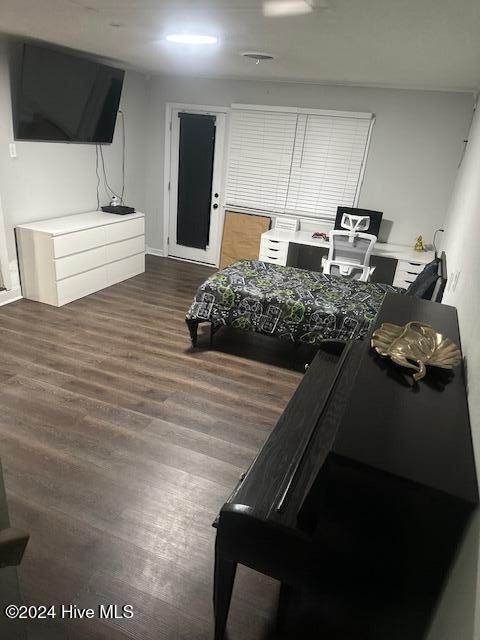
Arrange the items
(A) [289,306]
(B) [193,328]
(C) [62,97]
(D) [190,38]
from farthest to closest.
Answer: (C) [62,97] < (B) [193,328] < (A) [289,306] < (D) [190,38]

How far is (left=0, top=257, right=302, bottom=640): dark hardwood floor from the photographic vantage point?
64.1 inches

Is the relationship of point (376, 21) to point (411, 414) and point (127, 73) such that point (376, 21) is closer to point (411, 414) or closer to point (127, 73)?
point (411, 414)

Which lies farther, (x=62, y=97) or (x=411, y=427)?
(x=62, y=97)

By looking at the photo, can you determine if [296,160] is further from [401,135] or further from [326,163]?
[401,135]

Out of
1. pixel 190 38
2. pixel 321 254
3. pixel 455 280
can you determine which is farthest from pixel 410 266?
pixel 190 38

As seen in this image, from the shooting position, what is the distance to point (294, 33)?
2.46 meters

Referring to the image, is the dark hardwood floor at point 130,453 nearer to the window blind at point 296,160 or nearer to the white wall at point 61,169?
the white wall at point 61,169

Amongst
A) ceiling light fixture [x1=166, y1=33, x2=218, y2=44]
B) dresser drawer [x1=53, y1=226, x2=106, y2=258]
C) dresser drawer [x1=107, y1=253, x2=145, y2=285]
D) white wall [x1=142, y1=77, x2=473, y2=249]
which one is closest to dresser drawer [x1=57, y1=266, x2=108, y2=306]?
dresser drawer [x1=107, y1=253, x2=145, y2=285]

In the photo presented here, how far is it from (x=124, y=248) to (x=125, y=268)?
25 cm

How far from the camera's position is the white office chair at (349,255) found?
4.33 metres

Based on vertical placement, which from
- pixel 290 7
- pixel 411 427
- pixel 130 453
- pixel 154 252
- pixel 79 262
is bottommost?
pixel 130 453

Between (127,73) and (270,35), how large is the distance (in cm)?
325

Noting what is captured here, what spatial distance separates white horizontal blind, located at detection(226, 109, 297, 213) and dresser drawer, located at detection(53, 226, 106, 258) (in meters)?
1.89

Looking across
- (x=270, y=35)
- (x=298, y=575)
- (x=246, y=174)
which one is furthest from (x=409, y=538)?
(x=246, y=174)
